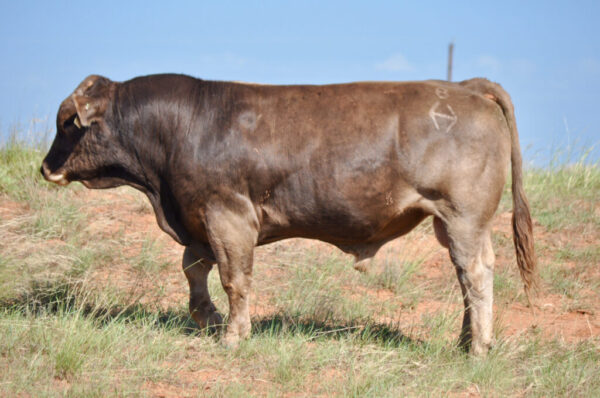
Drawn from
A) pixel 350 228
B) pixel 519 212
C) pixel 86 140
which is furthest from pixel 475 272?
pixel 86 140

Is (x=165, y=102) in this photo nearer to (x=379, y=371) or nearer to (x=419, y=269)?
(x=379, y=371)

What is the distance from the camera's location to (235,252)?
4926 mm

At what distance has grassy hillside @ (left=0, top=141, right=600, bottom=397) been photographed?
4371 millimetres

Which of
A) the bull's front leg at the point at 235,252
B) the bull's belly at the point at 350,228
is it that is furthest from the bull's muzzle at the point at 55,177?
the bull's belly at the point at 350,228

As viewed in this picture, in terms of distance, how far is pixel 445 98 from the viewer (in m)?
4.83

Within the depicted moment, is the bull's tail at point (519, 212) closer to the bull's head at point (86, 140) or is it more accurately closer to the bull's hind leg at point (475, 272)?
the bull's hind leg at point (475, 272)

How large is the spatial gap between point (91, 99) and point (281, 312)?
244cm

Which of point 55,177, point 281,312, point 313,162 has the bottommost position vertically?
point 281,312

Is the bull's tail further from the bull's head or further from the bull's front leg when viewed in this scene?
the bull's head

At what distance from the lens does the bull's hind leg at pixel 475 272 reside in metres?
4.74

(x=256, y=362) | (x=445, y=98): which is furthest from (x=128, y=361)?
(x=445, y=98)

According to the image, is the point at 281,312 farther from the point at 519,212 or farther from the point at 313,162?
the point at 519,212

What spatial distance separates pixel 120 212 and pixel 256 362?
436cm

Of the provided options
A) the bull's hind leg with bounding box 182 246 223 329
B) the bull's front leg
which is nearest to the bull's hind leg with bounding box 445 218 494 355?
the bull's front leg
